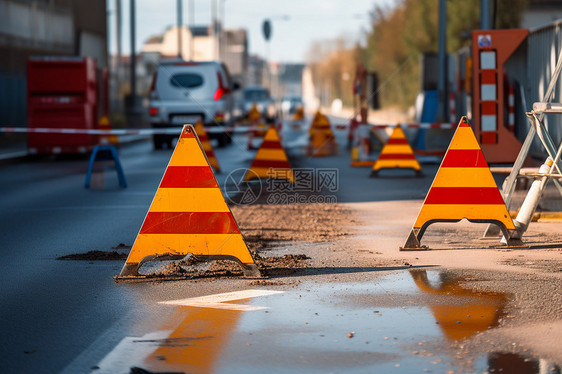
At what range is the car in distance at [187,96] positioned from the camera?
94.4 feet

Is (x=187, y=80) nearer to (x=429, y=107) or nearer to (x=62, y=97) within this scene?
(x=62, y=97)

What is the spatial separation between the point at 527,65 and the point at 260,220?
9132mm

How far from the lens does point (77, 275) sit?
7.87m

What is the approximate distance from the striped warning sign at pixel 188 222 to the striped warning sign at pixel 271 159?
7.58 metres

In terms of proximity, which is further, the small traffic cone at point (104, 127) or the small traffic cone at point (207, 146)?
the small traffic cone at point (104, 127)

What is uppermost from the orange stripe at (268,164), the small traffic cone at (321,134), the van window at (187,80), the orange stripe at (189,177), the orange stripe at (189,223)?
the van window at (187,80)

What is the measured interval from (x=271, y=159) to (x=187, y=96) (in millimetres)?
13943

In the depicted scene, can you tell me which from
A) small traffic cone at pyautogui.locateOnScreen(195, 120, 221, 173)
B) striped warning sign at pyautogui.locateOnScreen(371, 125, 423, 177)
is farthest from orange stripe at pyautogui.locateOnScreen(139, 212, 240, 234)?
small traffic cone at pyautogui.locateOnScreen(195, 120, 221, 173)

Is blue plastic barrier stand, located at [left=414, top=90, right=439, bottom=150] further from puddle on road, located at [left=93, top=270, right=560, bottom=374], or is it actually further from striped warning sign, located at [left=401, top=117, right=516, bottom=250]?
puddle on road, located at [left=93, top=270, right=560, bottom=374]

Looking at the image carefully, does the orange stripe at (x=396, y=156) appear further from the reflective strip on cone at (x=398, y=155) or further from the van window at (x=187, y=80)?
the van window at (x=187, y=80)

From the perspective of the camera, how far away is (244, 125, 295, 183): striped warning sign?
15328mm

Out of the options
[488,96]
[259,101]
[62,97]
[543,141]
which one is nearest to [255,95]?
[259,101]

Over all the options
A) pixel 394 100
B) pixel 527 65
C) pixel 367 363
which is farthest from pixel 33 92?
pixel 394 100

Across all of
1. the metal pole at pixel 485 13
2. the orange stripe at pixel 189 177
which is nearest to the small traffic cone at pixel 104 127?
the metal pole at pixel 485 13
